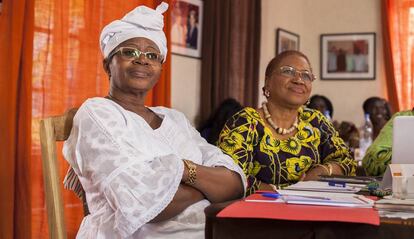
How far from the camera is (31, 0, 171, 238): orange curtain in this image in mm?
3172

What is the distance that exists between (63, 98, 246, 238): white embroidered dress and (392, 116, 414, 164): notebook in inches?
25.3

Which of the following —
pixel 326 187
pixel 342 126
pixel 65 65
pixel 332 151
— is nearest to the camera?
→ pixel 326 187

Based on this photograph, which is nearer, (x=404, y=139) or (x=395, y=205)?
(x=395, y=205)

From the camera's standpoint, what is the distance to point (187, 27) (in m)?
4.89

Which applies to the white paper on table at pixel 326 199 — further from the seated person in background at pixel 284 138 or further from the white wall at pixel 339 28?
the white wall at pixel 339 28

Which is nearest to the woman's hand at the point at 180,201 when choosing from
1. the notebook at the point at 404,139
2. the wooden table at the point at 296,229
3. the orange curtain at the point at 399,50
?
the wooden table at the point at 296,229

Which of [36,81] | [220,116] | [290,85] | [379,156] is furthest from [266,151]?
[220,116]

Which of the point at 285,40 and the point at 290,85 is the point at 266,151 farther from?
the point at 285,40

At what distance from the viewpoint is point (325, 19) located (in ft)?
24.4

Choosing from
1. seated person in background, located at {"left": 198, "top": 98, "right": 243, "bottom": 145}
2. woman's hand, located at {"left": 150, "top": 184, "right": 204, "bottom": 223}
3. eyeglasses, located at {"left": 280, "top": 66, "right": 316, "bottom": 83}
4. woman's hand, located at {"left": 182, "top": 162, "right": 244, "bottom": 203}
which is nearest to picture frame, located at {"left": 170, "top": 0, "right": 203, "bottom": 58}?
seated person in background, located at {"left": 198, "top": 98, "right": 243, "bottom": 145}

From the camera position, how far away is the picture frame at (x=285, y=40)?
6738 millimetres

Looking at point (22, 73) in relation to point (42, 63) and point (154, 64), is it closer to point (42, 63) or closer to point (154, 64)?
point (42, 63)

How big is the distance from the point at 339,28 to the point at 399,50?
0.79 meters

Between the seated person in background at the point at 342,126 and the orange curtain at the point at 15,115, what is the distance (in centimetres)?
309
